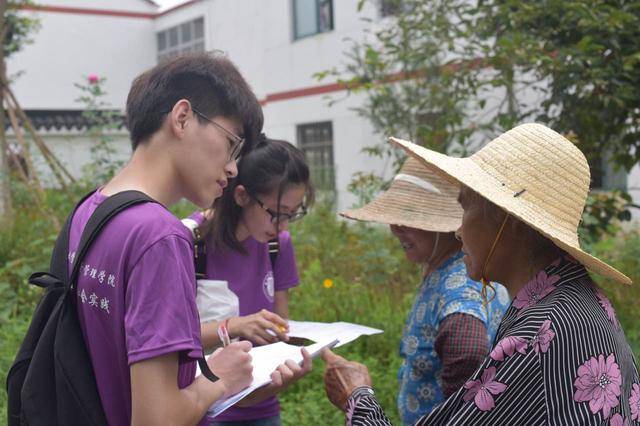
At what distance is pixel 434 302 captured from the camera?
2193mm

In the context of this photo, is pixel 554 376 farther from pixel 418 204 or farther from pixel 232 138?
pixel 418 204

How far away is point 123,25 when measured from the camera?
23.0m

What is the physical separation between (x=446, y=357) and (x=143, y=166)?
3.19ft

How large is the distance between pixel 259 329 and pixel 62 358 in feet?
2.81

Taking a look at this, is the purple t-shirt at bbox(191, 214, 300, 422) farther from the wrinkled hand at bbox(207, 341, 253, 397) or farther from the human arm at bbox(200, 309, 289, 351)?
the wrinkled hand at bbox(207, 341, 253, 397)

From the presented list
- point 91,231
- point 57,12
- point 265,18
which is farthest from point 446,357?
point 57,12

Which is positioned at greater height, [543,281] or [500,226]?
[500,226]

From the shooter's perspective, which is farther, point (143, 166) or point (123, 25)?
point (123, 25)

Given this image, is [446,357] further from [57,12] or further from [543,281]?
[57,12]

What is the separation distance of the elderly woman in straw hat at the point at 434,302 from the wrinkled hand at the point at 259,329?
0.40 metres

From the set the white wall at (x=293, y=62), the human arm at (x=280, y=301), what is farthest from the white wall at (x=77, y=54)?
the human arm at (x=280, y=301)

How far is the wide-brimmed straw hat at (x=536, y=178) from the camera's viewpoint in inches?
62.8

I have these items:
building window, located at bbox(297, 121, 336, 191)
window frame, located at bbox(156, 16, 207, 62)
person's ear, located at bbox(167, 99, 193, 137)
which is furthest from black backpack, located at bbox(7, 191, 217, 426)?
window frame, located at bbox(156, 16, 207, 62)

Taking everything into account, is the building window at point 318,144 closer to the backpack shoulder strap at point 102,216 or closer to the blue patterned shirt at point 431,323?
the blue patterned shirt at point 431,323
